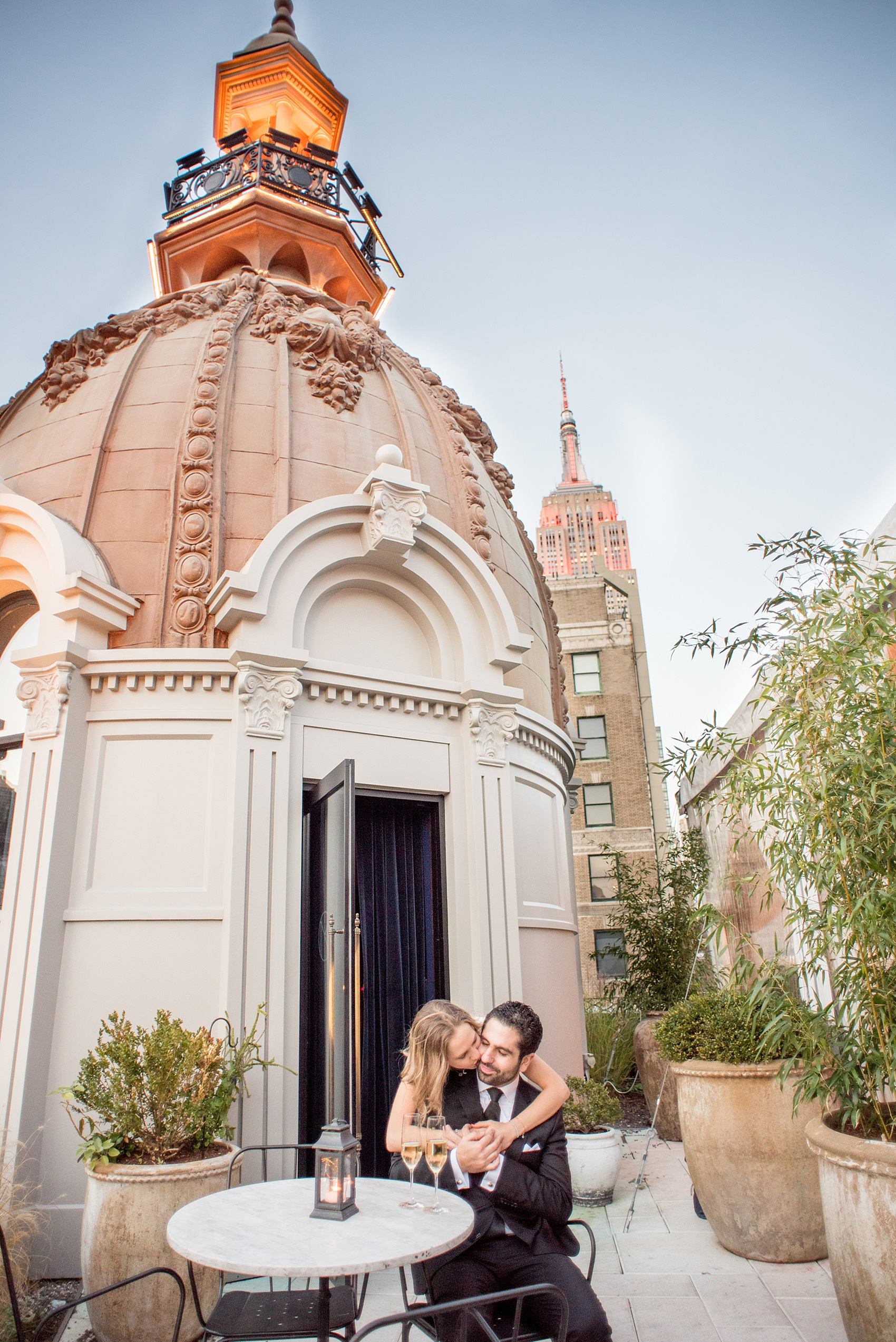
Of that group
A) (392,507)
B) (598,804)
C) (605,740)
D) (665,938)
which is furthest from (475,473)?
(605,740)

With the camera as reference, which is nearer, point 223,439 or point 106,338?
point 223,439

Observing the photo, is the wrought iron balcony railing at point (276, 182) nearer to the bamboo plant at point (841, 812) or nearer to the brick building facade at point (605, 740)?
the bamboo plant at point (841, 812)

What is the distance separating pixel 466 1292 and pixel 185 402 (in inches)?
315

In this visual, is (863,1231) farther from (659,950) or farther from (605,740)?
(605,740)

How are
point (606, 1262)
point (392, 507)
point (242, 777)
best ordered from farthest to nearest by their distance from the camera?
point (392, 507) → point (242, 777) → point (606, 1262)

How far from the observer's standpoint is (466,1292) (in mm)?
3449

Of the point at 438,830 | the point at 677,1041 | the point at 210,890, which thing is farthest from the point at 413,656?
the point at 677,1041

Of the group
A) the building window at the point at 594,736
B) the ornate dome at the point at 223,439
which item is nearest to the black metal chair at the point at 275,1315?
the ornate dome at the point at 223,439

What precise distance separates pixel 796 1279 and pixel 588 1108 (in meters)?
2.60

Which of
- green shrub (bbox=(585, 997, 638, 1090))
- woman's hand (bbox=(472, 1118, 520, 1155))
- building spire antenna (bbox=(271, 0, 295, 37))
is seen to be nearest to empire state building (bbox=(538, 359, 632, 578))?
building spire antenna (bbox=(271, 0, 295, 37))

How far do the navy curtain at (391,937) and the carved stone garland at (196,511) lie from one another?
7.71 ft

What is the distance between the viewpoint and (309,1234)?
3125 millimetres

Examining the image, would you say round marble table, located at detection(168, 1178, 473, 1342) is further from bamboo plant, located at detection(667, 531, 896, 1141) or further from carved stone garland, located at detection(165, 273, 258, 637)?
carved stone garland, located at detection(165, 273, 258, 637)

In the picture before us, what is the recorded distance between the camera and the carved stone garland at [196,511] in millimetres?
7539
